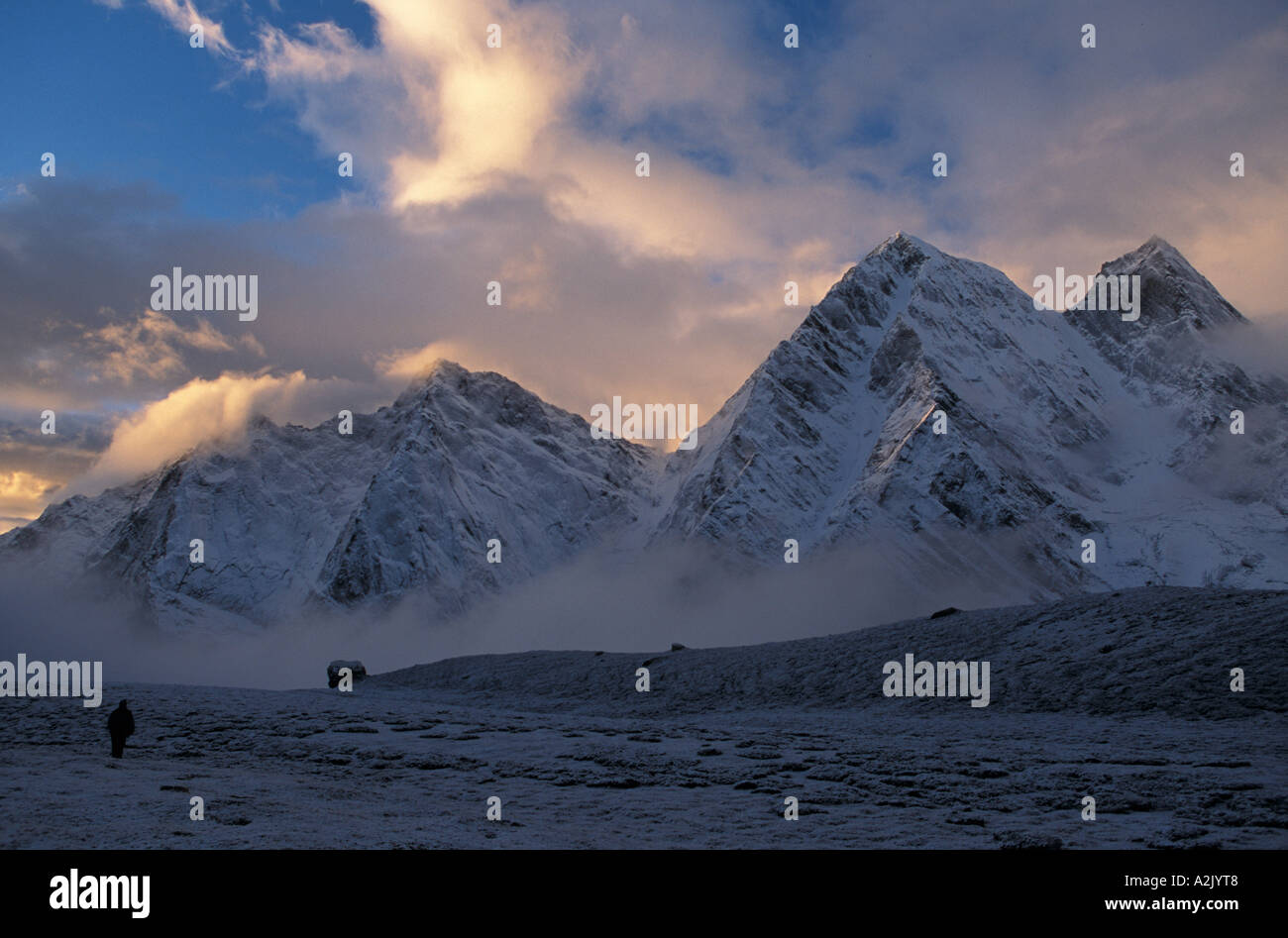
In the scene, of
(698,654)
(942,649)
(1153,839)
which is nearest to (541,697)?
(698,654)

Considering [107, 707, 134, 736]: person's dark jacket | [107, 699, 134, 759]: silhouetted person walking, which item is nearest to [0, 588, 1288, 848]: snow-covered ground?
[107, 699, 134, 759]: silhouetted person walking

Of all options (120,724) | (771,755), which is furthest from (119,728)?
(771,755)

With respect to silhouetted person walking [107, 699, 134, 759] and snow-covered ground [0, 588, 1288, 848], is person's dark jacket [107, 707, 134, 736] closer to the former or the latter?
silhouetted person walking [107, 699, 134, 759]

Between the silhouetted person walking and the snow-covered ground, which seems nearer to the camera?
the snow-covered ground

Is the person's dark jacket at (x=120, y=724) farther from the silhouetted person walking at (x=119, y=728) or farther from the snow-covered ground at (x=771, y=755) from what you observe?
the snow-covered ground at (x=771, y=755)

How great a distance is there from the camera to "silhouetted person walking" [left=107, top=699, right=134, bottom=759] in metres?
25.7

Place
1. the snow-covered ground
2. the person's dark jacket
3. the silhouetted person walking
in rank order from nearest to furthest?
1. the snow-covered ground
2. the silhouetted person walking
3. the person's dark jacket

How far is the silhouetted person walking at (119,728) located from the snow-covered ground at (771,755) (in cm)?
86

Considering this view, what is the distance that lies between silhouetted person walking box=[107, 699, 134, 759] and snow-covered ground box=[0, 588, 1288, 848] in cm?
86

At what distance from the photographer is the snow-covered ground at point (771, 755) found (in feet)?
53.4

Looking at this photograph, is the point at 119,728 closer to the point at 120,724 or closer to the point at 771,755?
the point at 120,724

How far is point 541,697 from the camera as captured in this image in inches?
2179

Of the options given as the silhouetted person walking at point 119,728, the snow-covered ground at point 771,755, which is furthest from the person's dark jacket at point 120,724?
the snow-covered ground at point 771,755
